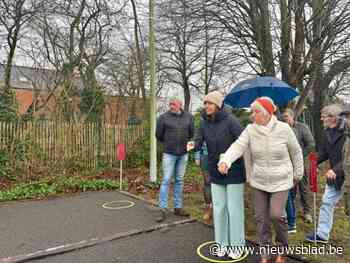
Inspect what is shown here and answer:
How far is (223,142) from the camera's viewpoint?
304 centimetres

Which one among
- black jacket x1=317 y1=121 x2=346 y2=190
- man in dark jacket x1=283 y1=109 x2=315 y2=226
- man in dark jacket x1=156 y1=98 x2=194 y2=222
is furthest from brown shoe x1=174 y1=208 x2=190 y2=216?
black jacket x1=317 y1=121 x2=346 y2=190

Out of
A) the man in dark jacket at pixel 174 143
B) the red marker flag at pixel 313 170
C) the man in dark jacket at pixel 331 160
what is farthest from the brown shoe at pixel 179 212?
the red marker flag at pixel 313 170

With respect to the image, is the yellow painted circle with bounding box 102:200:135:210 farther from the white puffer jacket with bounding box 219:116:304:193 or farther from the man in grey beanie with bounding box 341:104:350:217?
the man in grey beanie with bounding box 341:104:350:217

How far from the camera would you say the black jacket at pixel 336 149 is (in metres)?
3.28

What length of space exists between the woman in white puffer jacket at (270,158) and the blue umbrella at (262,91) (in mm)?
2568

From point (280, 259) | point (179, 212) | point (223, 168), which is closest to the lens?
point (223, 168)

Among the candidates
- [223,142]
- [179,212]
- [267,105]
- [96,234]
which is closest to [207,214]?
[179,212]

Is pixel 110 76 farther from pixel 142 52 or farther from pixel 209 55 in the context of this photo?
pixel 209 55

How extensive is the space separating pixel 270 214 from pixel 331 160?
3.98ft

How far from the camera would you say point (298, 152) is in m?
2.73

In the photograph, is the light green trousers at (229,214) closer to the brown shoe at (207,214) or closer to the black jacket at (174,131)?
the brown shoe at (207,214)

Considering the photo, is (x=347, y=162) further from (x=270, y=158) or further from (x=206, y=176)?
(x=206, y=176)

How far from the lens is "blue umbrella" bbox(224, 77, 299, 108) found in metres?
5.20

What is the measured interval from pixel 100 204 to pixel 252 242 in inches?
122
